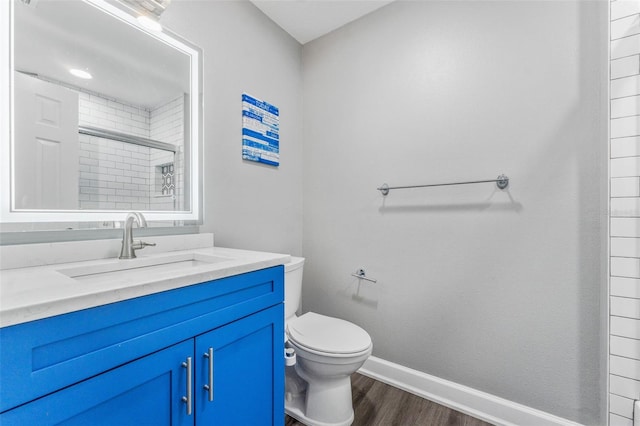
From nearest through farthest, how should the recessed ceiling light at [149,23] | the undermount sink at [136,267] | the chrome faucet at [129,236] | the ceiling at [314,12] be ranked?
the undermount sink at [136,267] → the chrome faucet at [129,236] → the recessed ceiling light at [149,23] → the ceiling at [314,12]

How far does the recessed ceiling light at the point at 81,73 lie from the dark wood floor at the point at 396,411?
1.81 meters

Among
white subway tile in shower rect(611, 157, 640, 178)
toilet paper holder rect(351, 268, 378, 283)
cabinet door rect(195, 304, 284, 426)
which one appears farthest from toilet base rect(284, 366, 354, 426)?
white subway tile in shower rect(611, 157, 640, 178)

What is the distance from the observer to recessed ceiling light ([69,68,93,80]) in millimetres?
1088

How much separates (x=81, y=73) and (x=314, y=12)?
1404 millimetres

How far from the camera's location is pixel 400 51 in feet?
5.70

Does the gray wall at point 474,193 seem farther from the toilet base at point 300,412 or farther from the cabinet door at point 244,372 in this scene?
the cabinet door at point 244,372

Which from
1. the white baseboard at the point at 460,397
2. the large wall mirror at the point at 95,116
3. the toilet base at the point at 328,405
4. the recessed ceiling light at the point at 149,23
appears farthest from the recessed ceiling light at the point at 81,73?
the white baseboard at the point at 460,397

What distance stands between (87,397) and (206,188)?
1.04m

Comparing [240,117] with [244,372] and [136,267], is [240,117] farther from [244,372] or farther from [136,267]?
[244,372]

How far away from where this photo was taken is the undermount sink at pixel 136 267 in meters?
0.93

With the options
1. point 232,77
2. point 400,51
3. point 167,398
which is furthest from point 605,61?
point 167,398

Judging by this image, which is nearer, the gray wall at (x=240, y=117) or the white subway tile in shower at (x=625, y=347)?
the white subway tile in shower at (x=625, y=347)

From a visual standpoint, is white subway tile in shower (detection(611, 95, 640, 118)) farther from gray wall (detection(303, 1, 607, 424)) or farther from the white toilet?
the white toilet

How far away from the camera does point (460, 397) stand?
151 cm
